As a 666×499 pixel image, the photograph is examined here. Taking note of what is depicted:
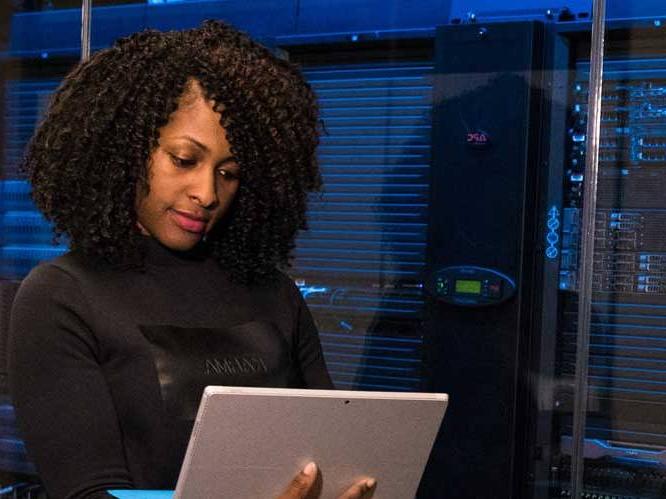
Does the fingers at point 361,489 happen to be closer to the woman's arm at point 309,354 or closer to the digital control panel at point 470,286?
the woman's arm at point 309,354

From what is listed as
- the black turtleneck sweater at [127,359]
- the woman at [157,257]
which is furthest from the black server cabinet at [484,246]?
the black turtleneck sweater at [127,359]

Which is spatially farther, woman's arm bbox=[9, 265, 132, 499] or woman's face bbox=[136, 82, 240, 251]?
woman's face bbox=[136, 82, 240, 251]

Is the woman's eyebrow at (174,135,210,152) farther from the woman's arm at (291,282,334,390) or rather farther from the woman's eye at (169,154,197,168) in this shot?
the woman's arm at (291,282,334,390)

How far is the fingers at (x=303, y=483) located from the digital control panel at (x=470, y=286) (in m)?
2.06

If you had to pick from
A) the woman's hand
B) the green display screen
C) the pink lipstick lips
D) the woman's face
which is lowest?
the green display screen

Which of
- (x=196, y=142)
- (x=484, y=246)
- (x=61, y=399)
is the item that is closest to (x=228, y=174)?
(x=196, y=142)

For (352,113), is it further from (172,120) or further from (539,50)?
(172,120)

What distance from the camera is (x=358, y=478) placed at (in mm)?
1405

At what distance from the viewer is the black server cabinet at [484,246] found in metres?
3.30

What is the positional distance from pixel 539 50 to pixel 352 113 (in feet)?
2.24

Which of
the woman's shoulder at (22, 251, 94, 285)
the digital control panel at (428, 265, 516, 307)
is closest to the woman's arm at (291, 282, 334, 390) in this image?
the woman's shoulder at (22, 251, 94, 285)

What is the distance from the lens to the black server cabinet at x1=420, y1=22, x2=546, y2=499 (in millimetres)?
3303

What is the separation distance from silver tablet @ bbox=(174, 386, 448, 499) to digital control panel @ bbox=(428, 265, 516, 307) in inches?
74.5

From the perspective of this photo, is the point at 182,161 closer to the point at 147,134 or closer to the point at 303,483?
the point at 147,134
